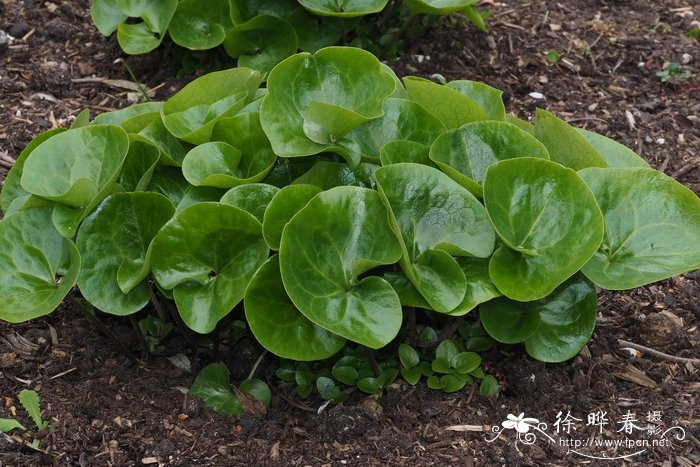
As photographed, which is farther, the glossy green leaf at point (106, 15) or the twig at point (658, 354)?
the glossy green leaf at point (106, 15)

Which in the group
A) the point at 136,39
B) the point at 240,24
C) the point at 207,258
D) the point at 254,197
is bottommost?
the point at 136,39

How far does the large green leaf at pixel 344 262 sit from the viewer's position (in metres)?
2.41

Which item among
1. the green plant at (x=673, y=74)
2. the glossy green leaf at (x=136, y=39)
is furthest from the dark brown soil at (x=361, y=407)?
the green plant at (x=673, y=74)

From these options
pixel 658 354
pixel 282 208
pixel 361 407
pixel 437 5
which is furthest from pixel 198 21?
pixel 658 354

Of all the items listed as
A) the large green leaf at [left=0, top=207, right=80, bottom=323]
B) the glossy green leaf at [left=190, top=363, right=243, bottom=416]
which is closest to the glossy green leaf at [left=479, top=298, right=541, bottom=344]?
the glossy green leaf at [left=190, top=363, right=243, bottom=416]

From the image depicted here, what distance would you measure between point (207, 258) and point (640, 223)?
1.30m

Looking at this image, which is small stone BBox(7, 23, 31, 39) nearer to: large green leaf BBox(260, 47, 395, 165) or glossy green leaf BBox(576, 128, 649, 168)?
large green leaf BBox(260, 47, 395, 165)

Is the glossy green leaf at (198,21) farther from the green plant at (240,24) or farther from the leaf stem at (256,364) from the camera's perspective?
the leaf stem at (256,364)

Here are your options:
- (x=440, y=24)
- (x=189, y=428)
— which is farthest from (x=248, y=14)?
(x=189, y=428)

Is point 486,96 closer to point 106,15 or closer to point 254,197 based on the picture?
point 254,197

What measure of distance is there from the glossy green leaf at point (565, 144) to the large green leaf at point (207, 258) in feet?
3.21

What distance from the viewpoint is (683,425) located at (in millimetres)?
2705

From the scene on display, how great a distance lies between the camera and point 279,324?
2559 mm

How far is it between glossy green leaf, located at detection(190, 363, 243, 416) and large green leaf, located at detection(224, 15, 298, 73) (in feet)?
5.93
